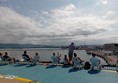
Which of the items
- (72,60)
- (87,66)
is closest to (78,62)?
(87,66)

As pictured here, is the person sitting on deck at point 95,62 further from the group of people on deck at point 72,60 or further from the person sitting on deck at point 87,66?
the person sitting on deck at point 87,66

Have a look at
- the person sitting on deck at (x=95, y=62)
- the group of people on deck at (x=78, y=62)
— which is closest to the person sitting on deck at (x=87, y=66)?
the group of people on deck at (x=78, y=62)

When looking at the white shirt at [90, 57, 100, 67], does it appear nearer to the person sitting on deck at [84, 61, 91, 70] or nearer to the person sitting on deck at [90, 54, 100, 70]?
the person sitting on deck at [90, 54, 100, 70]

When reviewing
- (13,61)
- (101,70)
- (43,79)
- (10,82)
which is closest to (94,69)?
(101,70)

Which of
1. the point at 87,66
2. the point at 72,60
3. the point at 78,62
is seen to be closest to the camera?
the point at 87,66

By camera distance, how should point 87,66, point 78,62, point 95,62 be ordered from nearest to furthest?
point 95,62
point 87,66
point 78,62

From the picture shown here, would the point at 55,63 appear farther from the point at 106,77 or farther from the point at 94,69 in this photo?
the point at 106,77

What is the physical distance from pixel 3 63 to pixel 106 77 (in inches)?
417

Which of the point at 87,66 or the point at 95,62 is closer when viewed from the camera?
the point at 95,62

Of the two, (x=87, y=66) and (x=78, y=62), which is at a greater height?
(x=78, y=62)

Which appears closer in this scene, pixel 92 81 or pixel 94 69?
pixel 92 81

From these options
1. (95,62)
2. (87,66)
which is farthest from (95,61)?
(87,66)

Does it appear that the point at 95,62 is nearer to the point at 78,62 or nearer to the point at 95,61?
the point at 95,61

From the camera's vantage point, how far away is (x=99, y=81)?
10.9 metres
